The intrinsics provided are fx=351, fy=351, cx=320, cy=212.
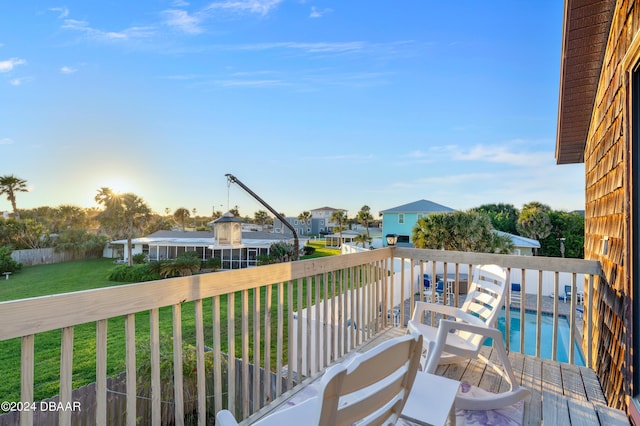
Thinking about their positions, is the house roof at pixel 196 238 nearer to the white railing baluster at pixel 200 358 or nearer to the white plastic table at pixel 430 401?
the white railing baluster at pixel 200 358

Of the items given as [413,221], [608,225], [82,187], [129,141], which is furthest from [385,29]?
[413,221]

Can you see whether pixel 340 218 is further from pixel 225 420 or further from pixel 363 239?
pixel 225 420

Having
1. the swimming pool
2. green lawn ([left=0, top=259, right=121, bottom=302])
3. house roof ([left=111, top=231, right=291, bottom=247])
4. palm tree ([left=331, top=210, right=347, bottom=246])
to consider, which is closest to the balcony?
green lawn ([left=0, top=259, right=121, bottom=302])

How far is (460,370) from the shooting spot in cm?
281

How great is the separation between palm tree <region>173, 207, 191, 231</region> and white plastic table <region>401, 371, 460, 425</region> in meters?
24.9

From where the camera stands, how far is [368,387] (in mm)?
1138

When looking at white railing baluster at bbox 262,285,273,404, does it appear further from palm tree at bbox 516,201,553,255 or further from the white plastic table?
palm tree at bbox 516,201,553,255

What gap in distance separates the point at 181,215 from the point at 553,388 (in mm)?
25401

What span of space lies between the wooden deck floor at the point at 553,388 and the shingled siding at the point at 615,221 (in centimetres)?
10

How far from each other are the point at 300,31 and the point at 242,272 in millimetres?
7378

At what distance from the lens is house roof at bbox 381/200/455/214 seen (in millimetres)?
23344

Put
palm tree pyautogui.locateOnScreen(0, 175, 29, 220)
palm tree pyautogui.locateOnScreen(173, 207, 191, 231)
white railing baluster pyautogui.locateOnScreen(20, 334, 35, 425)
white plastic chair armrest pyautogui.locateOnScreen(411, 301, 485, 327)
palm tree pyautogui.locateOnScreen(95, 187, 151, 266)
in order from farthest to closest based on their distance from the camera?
palm tree pyautogui.locateOnScreen(173, 207, 191, 231) < palm tree pyautogui.locateOnScreen(95, 187, 151, 266) < palm tree pyautogui.locateOnScreen(0, 175, 29, 220) < white plastic chair armrest pyautogui.locateOnScreen(411, 301, 485, 327) < white railing baluster pyautogui.locateOnScreen(20, 334, 35, 425)

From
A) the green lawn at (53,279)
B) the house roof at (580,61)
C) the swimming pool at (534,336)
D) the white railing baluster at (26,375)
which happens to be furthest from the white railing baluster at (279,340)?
the swimming pool at (534,336)

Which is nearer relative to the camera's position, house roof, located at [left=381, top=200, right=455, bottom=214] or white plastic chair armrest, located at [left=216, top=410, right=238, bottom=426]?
white plastic chair armrest, located at [left=216, top=410, right=238, bottom=426]
